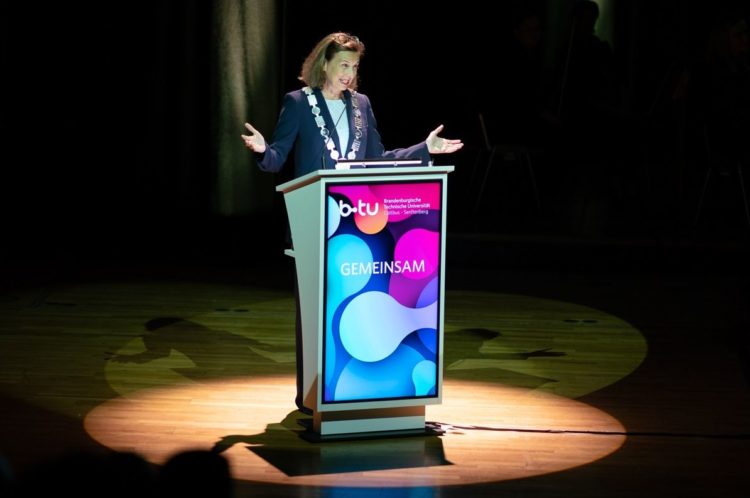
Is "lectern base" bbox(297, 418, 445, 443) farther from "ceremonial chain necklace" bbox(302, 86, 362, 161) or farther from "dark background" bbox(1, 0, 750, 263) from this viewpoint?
"dark background" bbox(1, 0, 750, 263)

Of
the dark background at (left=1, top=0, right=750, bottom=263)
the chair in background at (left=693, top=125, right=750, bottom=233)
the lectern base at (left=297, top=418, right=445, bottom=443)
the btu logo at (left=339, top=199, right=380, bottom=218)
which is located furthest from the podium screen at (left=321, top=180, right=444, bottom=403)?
the chair in background at (left=693, top=125, right=750, bottom=233)

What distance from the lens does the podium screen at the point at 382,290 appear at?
178 inches

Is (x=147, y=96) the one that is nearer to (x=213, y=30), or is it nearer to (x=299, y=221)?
(x=213, y=30)

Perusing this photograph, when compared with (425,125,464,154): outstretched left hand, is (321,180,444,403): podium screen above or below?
below

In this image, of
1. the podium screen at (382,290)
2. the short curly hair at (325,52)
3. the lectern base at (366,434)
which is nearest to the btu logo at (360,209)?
the podium screen at (382,290)

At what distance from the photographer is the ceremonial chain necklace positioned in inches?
193

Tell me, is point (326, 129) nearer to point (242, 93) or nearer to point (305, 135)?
point (305, 135)

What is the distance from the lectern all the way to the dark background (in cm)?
407

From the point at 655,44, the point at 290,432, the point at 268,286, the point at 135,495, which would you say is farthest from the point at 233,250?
the point at 135,495

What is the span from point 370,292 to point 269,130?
14.4ft

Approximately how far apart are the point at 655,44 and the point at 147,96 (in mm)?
4667

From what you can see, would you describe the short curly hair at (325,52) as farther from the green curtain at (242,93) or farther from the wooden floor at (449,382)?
the green curtain at (242,93)

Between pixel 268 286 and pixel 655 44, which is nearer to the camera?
pixel 268 286

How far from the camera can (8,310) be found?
7.00 metres
